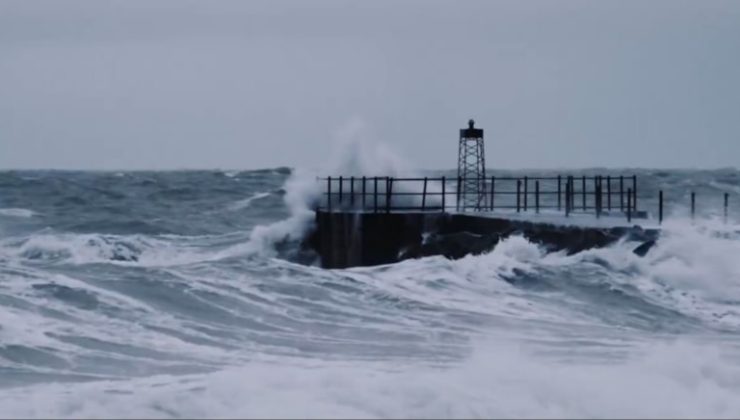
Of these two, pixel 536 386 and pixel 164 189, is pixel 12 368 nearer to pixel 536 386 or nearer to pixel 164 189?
pixel 536 386

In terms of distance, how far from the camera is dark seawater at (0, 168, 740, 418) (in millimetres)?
14242

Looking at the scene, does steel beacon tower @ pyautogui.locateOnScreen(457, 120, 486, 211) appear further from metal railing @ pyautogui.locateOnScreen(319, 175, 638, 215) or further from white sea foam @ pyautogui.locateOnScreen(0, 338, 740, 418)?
white sea foam @ pyautogui.locateOnScreen(0, 338, 740, 418)

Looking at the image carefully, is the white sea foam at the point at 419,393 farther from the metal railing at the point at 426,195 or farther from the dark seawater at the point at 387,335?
the metal railing at the point at 426,195

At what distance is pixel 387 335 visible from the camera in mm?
19891

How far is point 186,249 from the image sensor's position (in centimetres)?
3972

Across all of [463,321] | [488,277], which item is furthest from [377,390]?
[488,277]

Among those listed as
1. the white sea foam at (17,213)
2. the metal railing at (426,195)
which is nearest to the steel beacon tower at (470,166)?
the metal railing at (426,195)

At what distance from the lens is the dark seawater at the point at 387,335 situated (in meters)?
14.2

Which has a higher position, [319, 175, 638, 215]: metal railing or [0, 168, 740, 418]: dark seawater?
[319, 175, 638, 215]: metal railing

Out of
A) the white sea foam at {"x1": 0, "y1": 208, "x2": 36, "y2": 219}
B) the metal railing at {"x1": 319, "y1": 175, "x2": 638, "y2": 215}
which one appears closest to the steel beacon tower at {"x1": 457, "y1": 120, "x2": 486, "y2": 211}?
the metal railing at {"x1": 319, "y1": 175, "x2": 638, "y2": 215}

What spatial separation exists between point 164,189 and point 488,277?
4060 cm

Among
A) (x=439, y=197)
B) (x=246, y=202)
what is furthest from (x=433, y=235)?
(x=246, y=202)

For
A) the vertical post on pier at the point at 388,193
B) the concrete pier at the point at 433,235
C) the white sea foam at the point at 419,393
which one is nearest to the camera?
the white sea foam at the point at 419,393

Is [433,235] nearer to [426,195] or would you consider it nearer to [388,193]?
[388,193]
